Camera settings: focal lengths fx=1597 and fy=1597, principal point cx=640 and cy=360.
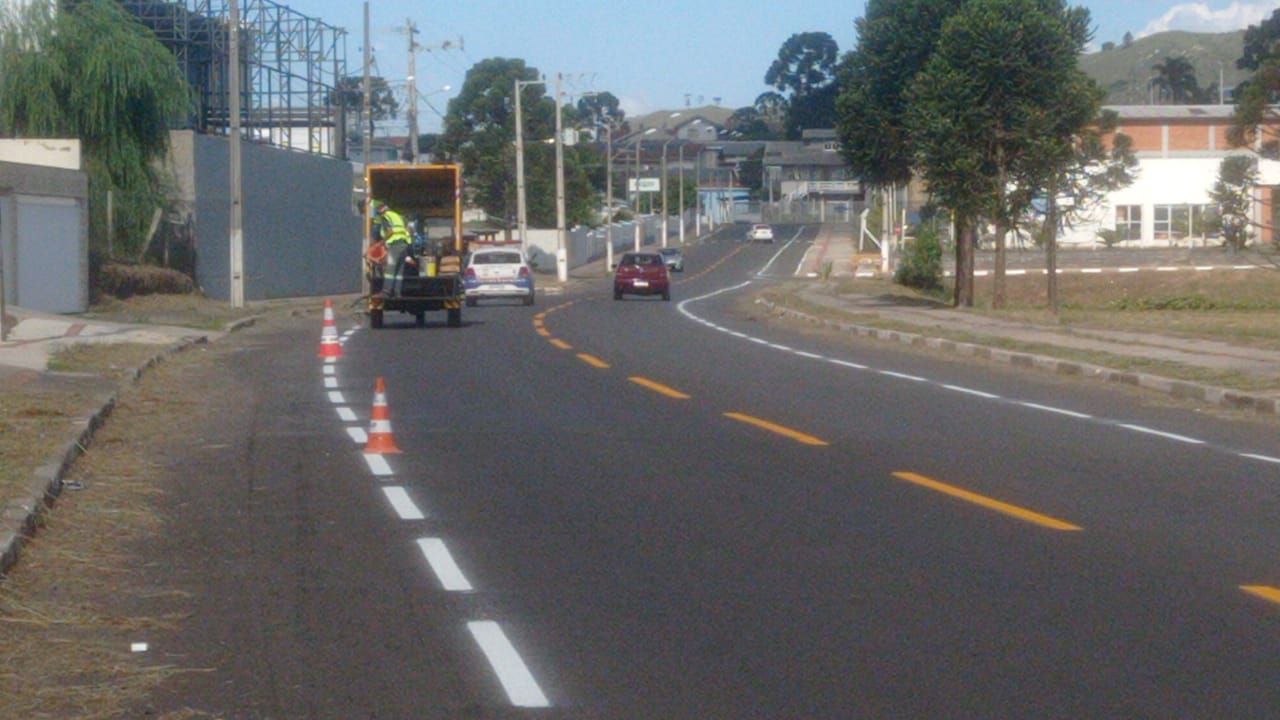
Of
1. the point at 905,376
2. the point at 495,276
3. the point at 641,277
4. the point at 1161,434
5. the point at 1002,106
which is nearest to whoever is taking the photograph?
the point at 1161,434

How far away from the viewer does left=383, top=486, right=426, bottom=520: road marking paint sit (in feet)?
32.6

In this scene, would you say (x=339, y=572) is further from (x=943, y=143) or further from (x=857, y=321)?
(x=943, y=143)

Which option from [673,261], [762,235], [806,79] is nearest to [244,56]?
[673,261]

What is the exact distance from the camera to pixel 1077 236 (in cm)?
8812

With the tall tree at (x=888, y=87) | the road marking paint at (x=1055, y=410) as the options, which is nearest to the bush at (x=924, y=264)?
the tall tree at (x=888, y=87)

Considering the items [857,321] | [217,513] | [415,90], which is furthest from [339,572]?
[415,90]

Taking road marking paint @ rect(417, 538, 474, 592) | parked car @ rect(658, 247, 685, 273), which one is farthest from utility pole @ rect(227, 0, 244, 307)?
parked car @ rect(658, 247, 685, 273)

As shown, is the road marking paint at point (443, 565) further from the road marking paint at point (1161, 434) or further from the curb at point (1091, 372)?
the curb at point (1091, 372)

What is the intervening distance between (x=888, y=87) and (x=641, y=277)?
10.6 m

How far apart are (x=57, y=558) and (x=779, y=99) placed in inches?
6650

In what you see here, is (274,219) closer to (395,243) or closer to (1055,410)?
(395,243)

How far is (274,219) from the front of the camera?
169ft

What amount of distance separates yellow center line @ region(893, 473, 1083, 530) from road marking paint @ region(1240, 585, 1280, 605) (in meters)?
1.68

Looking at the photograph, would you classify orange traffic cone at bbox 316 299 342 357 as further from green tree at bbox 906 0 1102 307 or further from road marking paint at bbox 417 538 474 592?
green tree at bbox 906 0 1102 307
